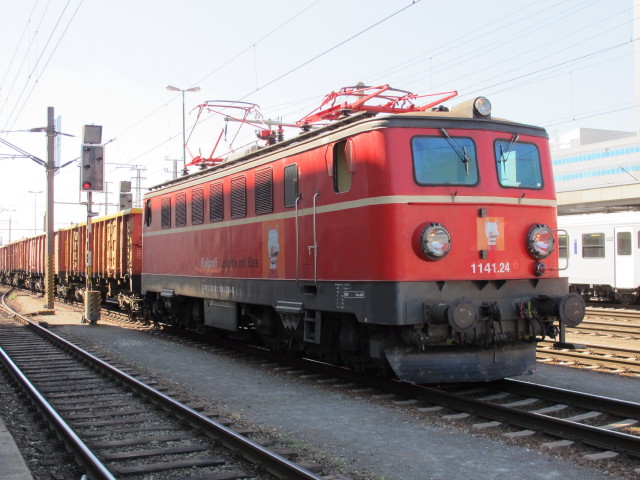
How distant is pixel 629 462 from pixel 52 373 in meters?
8.37

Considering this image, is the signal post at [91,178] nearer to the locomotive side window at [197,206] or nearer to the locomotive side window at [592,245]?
the locomotive side window at [197,206]

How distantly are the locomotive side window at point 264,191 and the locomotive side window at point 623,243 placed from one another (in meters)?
15.2

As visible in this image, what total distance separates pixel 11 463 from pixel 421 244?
4.62 metres

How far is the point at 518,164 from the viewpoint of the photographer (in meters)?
8.62

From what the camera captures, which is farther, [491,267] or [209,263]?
[209,263]

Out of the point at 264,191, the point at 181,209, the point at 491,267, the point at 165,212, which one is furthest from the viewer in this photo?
the point at 165,212

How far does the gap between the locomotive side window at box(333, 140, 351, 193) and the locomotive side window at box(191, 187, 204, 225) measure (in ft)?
15.6

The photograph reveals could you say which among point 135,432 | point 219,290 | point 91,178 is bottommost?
point 135,432

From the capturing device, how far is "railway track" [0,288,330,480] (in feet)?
18.0

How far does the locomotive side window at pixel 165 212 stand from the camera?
14523 millimetres

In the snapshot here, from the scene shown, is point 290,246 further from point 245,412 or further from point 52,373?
point 52,373

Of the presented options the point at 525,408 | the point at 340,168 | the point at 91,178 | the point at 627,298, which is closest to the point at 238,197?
the point at 340,168

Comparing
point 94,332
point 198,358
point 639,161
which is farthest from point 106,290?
point 639,161

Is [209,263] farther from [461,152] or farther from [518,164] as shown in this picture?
[518,164]
